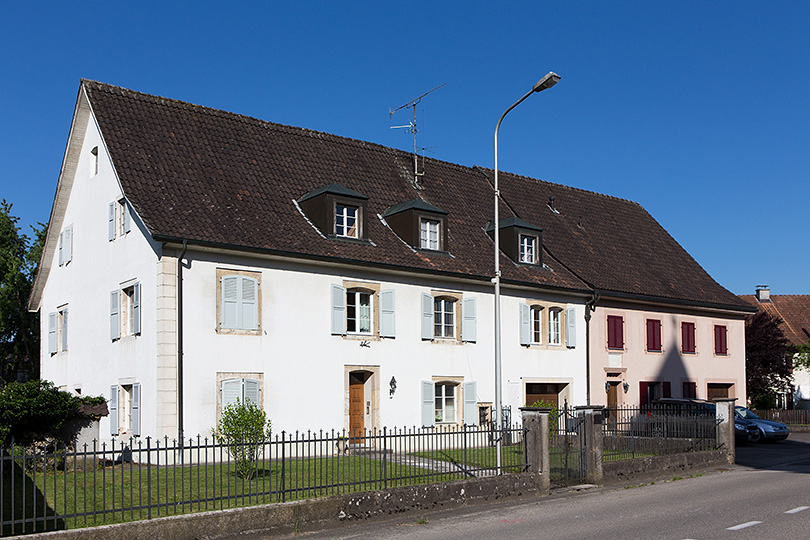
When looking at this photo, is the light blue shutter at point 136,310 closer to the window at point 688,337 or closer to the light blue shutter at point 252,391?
the light blue shutter at point 252,391

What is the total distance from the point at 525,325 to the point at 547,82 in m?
11.7

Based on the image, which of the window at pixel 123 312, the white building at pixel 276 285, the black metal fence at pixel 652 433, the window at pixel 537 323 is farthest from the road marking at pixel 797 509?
the window at pixel 123 312

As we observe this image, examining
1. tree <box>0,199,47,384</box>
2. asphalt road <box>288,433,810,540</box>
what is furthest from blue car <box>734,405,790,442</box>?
tree <box>0,199,47,384</box>

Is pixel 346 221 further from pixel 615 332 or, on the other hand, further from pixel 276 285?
pixel 615 332

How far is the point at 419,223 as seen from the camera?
25.7 metres

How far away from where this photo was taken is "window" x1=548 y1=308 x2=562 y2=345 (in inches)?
1137

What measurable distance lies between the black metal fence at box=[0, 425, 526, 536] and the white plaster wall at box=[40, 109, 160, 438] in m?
3.95

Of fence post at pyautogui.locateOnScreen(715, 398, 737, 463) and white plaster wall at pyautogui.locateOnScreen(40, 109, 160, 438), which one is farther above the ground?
white plaster wall at pyautogui.locateOnScreen(40, 109, 160, 438)

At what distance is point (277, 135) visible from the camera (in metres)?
26.9

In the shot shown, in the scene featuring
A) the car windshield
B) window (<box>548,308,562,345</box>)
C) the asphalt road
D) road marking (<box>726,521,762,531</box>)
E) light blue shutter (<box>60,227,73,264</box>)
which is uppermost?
light blue shutter (<box>60,227,73,264</box>)

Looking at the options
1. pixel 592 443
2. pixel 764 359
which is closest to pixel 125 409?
pixel 592 443

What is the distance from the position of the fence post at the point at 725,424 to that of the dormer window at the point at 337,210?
1076cm

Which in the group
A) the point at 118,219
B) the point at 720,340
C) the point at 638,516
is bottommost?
the point at 638,516

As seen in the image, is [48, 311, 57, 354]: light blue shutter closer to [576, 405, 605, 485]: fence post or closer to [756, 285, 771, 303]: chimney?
[576, 405, 605, 485]: fence post
